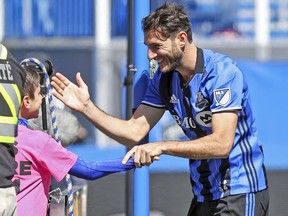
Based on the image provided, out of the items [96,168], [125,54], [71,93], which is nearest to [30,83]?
[71,93]

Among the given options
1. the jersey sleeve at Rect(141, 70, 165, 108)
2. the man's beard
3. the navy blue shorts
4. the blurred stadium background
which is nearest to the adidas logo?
the jersey sleeve at Rect(141, 70, 165, 108)

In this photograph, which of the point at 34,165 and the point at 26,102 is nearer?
the point at 34,165

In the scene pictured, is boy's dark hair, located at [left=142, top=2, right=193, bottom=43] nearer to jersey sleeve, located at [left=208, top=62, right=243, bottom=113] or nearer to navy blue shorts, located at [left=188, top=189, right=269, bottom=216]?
jersey sleeve, located at [left=208, top=62, right=243, bottom=113]

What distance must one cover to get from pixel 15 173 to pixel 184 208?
9.40ft

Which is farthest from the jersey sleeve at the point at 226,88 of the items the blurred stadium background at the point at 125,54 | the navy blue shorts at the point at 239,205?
the blurred stadium background at the point at 125,54

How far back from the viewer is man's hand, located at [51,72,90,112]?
4.76 meters

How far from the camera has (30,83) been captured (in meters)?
4.45

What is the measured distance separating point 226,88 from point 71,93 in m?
0.87

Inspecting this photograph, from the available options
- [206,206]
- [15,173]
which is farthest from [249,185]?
[15,173]

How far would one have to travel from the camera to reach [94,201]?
6.75 metres

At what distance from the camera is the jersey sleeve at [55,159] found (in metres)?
4.25

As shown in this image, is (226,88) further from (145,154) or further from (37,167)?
(37,167)

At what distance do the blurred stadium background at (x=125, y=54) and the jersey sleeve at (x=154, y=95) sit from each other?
201 centimetres

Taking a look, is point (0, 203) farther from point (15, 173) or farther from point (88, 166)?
point (88, 166)
